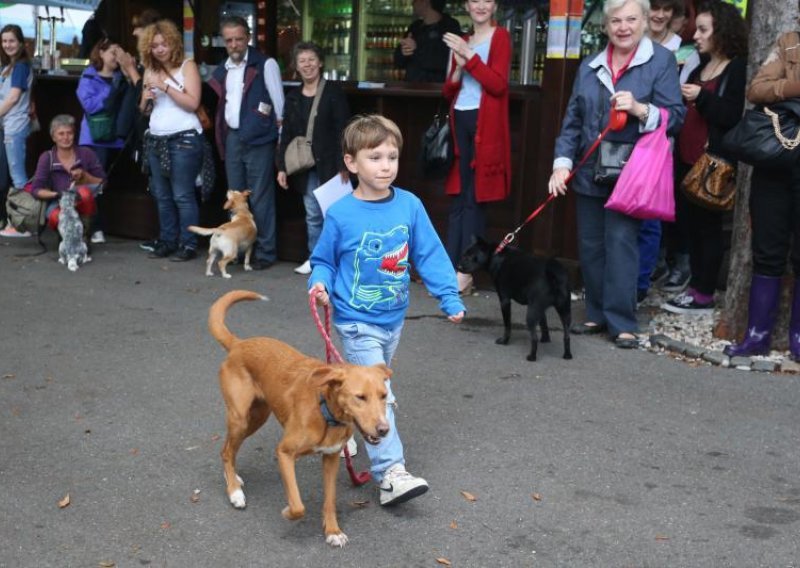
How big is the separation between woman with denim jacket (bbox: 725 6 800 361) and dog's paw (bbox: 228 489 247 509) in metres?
3.39

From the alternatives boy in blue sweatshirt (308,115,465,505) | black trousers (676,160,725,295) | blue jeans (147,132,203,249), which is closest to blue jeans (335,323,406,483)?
boy in blue sweatshirt (308,115,465,505)

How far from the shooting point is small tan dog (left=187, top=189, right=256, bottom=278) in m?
8.13

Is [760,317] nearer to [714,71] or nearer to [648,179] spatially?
[648,179]

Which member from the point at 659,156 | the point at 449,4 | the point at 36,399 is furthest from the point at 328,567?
the point at 449,4

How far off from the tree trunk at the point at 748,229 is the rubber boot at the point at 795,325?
0.76 ft

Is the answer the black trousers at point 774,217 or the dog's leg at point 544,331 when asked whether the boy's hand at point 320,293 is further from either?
the black trousers at point 774,217

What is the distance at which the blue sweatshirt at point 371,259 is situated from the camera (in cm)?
405

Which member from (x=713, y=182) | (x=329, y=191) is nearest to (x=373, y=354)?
(x=713, y=182)

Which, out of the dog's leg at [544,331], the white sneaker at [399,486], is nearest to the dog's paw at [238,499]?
the white sneaker at [399,486]

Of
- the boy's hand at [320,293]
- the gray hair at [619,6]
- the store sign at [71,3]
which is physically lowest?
the boy's hand at [320,293]

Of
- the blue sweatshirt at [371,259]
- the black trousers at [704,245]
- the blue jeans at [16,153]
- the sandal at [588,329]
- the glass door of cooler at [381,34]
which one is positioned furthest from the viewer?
the glass door of cooler at [381,34]

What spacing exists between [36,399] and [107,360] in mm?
734

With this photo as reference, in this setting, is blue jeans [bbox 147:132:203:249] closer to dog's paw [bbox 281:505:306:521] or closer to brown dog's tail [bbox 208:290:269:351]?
brown dog's tail [bbox 208:290:269:351]

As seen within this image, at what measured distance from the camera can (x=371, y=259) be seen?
405cm
